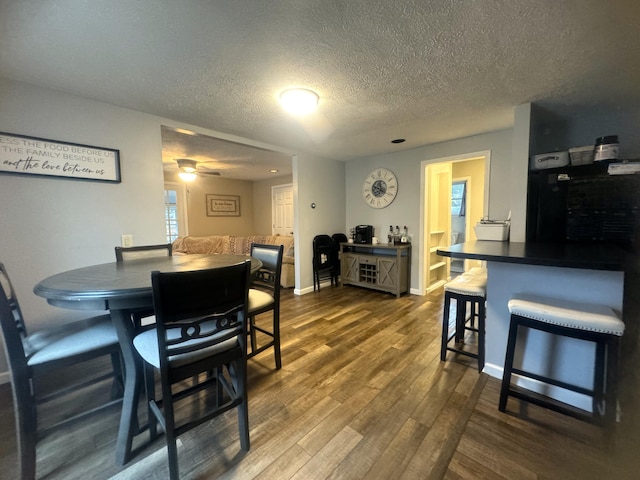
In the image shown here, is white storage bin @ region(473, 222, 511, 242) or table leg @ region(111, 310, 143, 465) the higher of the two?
white storage bin @ region(473, 222, 511, 242)


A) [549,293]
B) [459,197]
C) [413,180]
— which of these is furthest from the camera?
[459,197]

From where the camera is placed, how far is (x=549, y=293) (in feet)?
5.45

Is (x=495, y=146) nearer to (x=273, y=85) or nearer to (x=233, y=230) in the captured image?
(x=273, y=85)

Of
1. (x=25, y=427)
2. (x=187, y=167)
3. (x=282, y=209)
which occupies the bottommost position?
(x=25, y=427)

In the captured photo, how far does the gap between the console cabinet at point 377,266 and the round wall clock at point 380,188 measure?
2.57 ft

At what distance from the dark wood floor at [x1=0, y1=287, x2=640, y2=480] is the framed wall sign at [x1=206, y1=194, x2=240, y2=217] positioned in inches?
188

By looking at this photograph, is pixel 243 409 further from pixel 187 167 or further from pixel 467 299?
pixel 187 167

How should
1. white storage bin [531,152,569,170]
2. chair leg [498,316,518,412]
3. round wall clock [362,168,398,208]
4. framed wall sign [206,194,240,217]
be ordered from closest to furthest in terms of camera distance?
chair leg [498,316,518,412], white storage bin [531,152,569,170], round wall clock [362,168,398,208], framed wall sign [206,194,240,217]

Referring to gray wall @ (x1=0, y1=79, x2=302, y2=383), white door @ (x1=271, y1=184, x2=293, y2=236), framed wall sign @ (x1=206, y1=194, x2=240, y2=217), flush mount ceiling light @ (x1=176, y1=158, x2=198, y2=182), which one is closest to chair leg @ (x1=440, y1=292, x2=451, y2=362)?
gray wall @ (x1=0, y1=79, x2=302, y2=383)

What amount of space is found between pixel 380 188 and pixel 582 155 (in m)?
2.45

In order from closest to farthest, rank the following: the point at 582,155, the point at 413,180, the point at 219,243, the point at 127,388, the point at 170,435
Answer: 1. the point at 170,435
2. the point at 127,388
3. the point at 582,155
4. the point at 413,180
5. the point at 219,243

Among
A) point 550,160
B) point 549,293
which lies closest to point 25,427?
point 549,293

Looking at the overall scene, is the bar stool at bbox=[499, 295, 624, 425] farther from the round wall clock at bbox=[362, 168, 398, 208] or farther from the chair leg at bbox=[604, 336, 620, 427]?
the round wall clock at bbox=[362, 168, 398, 208]

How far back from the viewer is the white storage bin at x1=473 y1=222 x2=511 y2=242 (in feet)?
7.96
